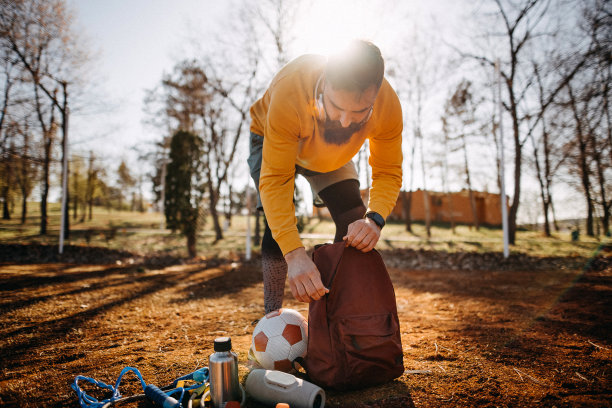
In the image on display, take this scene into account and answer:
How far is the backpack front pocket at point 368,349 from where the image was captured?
5.58ft

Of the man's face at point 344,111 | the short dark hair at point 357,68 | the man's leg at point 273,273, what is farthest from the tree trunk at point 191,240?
the short dark hair at point 357,68

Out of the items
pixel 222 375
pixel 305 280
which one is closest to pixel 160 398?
pixel 222 375

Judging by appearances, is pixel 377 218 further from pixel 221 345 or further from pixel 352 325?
pixel 221 345

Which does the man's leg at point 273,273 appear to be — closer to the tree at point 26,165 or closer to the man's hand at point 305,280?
the man's hand at point 305,280

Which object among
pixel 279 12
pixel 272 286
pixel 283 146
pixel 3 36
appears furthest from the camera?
pixel 279 12

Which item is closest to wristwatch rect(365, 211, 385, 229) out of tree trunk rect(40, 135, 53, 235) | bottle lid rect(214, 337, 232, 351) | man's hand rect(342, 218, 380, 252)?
man's hand rect(342, 218, 380, 252)

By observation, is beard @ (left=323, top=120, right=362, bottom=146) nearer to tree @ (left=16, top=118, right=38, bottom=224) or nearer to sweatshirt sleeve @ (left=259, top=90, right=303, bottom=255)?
sweatshirt sleeve @ (left=259, top=90, right=303, bottom=255)

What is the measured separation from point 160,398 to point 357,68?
5.78 ft

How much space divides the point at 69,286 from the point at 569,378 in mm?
6204

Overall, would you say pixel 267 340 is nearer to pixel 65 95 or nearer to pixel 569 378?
pixel 569 378

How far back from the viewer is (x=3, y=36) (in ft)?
36.1

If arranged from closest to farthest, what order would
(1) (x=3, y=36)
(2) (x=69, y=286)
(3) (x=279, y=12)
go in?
(2) (x=69, y=286), (1) (x=3, y=36), (3) (x=279, y=12)

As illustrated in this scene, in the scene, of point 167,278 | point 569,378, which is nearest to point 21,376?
point 569,378

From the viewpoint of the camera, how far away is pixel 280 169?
1.85 m
